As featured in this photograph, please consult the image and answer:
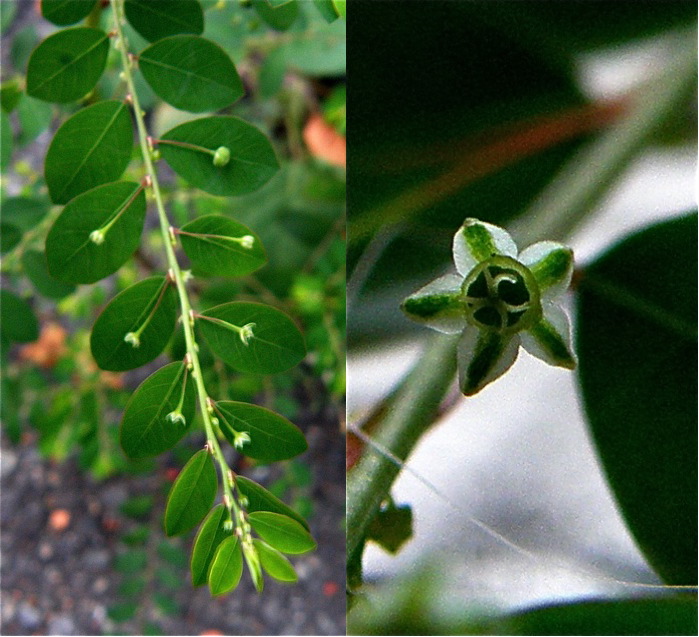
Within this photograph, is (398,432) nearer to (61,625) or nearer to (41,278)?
(41,278)

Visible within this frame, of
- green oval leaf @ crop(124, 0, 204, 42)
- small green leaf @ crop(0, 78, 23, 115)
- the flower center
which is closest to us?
the flower center

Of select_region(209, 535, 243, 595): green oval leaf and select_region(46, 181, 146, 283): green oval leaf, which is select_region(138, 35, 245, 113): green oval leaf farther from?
select_region(209, 535, 243, 595): green oval leaf

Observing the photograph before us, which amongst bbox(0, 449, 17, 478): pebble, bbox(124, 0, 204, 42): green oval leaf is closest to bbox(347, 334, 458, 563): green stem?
bbox(124, 0, 204, 42): green oval leaf

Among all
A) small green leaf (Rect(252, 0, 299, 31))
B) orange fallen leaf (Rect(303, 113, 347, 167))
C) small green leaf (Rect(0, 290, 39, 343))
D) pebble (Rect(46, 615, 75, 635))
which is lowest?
pebble (Rect(46, 615, 75, 635))

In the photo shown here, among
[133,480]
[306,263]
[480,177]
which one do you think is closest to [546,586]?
[480,177]

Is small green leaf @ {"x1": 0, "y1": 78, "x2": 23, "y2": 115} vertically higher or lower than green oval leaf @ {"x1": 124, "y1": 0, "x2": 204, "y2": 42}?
lower

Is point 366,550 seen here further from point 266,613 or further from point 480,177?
point 266,613

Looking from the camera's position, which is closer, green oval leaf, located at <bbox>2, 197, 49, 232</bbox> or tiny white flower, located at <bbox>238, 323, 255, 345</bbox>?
tiny white flower, located at <bbox>238, 323, 255, 345</bbox>

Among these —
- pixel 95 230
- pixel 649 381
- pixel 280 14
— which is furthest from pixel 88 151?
pixel 649 381

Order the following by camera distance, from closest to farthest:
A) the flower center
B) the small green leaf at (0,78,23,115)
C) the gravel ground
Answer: the flower center, the small green leaf at (0,78,23,115), the gravel ground
